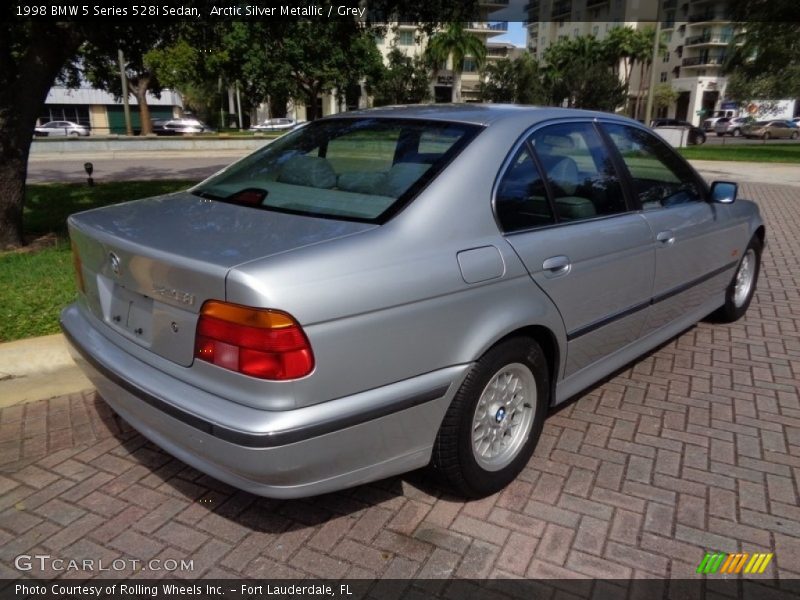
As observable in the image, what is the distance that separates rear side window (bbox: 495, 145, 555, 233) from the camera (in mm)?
2684

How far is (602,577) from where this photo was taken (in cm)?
237

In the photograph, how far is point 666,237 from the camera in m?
3.59

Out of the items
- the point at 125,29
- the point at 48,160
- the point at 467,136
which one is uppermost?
the point at 125,29

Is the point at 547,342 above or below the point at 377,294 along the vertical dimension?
below

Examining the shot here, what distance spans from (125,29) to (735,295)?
23.0 feet

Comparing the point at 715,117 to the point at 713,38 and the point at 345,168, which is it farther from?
the point at 345,168

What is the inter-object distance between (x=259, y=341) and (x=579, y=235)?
65.5 inches

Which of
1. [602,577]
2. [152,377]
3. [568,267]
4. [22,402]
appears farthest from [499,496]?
[22,402]

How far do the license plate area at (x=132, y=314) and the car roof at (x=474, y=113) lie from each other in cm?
154

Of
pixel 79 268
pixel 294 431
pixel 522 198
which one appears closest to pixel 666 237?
pixel 522 198

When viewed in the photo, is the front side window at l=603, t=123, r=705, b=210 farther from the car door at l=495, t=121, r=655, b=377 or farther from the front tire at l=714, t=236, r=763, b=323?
the front tire at l=714, t=236, r=763, b=323

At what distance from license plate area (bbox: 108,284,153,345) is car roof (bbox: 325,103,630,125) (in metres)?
1.54

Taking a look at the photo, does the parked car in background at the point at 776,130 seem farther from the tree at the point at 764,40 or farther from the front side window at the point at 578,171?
the front side window at the point at 578,171

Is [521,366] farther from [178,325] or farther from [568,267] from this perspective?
[178,325]
